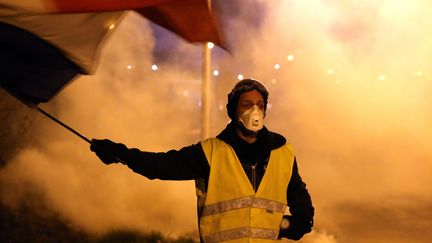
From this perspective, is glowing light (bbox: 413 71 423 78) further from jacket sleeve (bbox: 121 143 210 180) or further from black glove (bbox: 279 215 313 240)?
jacket sleeve (bbox: 121 143 210 180)

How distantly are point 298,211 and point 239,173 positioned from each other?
361 mm

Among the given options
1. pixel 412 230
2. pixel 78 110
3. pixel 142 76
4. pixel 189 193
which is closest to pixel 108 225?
pixel 189 193

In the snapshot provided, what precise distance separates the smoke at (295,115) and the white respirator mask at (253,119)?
286 cm

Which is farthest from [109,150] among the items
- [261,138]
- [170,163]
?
[261,138]

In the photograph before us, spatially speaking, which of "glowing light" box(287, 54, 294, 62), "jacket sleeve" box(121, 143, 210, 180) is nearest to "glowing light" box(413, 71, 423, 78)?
"glowing light" box(287, 54, 294, 62)

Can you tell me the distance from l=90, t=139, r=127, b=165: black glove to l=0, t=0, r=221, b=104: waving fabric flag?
0.56 m

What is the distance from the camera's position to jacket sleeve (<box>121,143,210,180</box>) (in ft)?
7.62

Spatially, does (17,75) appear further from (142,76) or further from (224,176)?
(142,76)

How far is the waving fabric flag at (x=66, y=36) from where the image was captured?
240cm

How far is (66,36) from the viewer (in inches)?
102

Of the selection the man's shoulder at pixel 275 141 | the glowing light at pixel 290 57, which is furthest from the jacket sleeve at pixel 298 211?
the glowing light at pixel 290 57

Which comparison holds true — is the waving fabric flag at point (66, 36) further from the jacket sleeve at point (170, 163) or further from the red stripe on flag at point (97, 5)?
the jacket sleeve at point (170, 163)

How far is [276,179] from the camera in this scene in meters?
2.46

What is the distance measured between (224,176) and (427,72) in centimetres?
573
